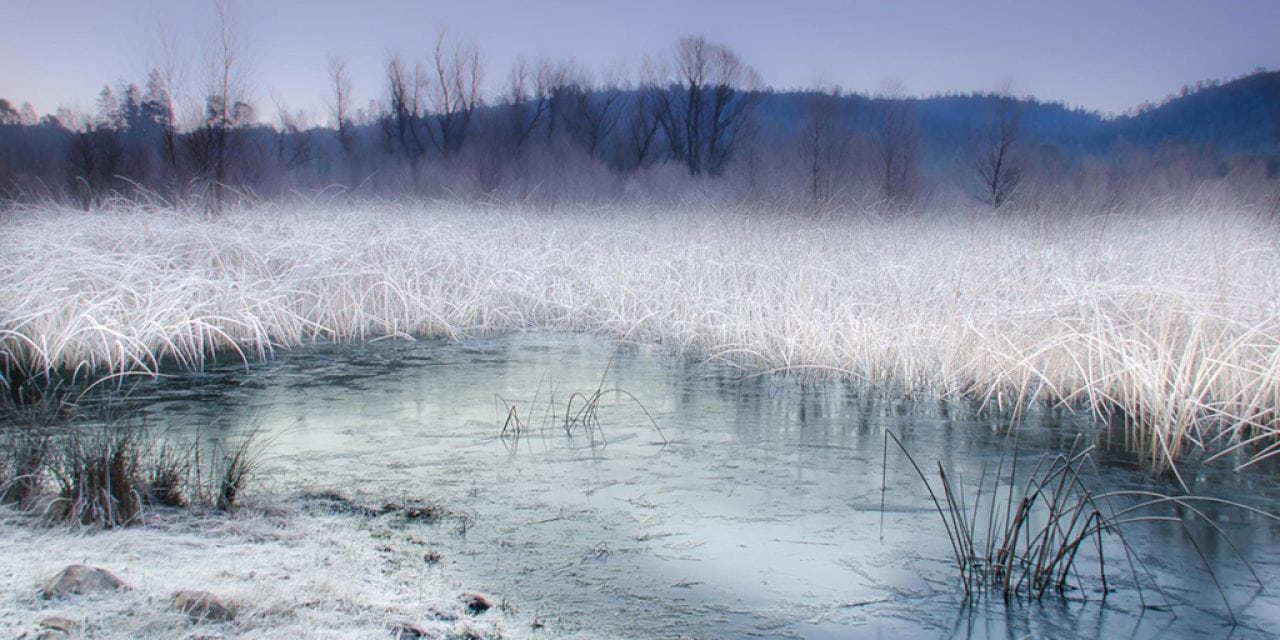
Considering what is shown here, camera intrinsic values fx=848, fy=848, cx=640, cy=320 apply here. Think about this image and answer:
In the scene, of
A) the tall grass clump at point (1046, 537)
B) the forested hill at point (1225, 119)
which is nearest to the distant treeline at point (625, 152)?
the forested hill at point (1225, 119)

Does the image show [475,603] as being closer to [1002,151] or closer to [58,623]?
[58,623]

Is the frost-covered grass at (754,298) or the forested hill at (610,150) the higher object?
the forested hill at (610,150)

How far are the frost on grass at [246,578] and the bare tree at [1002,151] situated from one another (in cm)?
1910

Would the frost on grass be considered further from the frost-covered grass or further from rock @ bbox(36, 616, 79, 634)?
the frost-covered grass

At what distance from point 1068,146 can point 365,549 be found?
99.5ft

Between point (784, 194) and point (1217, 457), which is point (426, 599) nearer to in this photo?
point (1217, 457)

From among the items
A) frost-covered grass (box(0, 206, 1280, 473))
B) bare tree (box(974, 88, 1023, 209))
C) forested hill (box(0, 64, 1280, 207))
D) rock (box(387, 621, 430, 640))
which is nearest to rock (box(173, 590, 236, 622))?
rock (box(387, 621, 430, 640))

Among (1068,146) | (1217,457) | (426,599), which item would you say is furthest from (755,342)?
(1068,146)

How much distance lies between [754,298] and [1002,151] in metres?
A: 14.9

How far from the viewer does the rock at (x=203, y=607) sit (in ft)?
6.76

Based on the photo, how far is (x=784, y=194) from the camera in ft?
52.9

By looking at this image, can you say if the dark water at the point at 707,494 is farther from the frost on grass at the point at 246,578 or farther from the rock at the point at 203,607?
the rock at the point at 203,607

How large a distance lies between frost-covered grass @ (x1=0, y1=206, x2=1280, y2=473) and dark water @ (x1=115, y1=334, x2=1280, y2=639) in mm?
442

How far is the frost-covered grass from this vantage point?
4902mm
